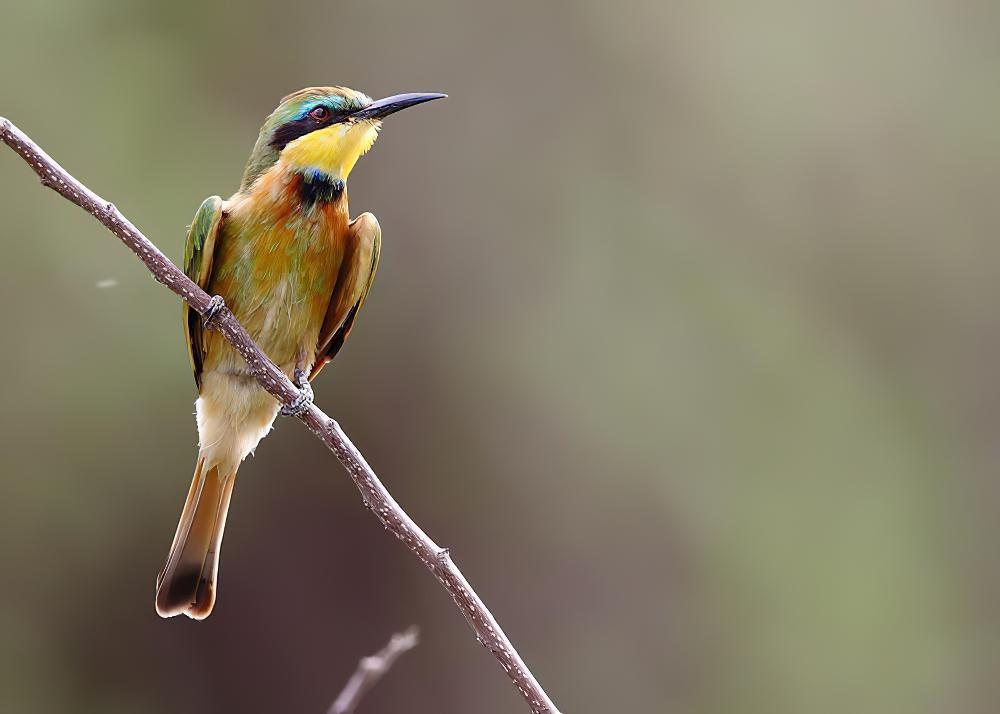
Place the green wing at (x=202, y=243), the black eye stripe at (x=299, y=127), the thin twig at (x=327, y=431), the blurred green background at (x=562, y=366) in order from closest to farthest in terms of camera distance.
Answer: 1. the thin twig at (x=327, y=431)
2. the green wing at (x=202, y=243)
3. the black eye stripe at (x=299, y=127)
4. the blurred green background at (x=562, y=366)

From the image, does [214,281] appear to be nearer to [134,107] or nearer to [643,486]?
[134,107]

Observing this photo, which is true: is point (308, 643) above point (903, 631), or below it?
above

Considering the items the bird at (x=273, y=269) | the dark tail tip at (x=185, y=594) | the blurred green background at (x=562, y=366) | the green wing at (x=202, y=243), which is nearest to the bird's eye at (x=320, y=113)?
the bird at (x=273, y=269)

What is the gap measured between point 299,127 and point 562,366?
2.88 metres

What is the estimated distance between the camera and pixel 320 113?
9.11 feet

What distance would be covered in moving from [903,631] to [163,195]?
3.80m

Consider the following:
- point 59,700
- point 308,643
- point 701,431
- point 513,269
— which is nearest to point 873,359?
point 701,431

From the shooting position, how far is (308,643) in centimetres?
505

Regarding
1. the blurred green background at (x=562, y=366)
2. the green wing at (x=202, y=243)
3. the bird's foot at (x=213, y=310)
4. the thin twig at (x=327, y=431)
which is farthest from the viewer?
the blurred green background at (x=562, y=366)

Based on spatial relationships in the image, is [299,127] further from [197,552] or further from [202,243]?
[197,552]

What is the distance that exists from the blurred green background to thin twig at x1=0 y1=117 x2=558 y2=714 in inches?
103

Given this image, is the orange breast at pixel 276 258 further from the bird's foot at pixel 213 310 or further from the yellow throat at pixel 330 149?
the bird's foot at pixel 213 310

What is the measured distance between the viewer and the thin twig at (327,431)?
71.7 inches

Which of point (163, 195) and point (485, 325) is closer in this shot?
point (163, 195)
